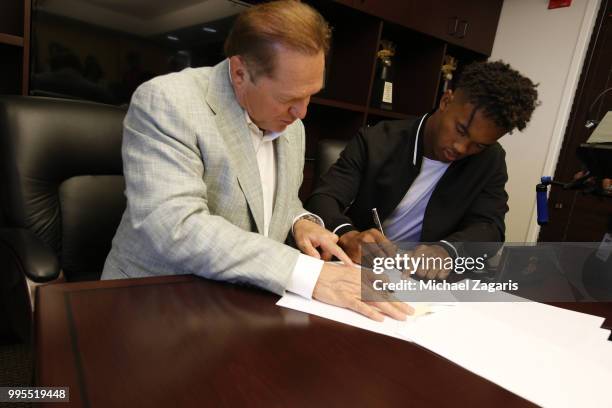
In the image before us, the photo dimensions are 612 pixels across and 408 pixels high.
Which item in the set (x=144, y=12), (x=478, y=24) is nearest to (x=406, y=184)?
(x=144, y=12)

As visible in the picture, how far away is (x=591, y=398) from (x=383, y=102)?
7.58ft

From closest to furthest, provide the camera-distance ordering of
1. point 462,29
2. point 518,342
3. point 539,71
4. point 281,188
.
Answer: point 518,342, point 281,188, point 462,29, point 539,71

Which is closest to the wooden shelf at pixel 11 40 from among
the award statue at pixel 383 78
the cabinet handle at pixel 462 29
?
the award statue at pixel 383 78

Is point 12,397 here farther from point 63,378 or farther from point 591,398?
point 591,398

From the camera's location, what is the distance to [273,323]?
61 centimetres

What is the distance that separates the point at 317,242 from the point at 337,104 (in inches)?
58.9

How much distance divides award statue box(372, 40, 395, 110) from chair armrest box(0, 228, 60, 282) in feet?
6.86

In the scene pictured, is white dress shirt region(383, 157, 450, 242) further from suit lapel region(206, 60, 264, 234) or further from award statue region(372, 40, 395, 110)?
award statue region(372, 40, 395, 110)

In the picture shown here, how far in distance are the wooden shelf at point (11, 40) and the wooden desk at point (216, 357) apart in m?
1.21

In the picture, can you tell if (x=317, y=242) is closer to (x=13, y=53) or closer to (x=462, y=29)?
(x=13, y=53)

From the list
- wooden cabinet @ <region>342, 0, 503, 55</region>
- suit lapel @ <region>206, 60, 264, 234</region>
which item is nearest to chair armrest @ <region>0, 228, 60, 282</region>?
suit lapel @ <region>206, 60, 264, 234</region>

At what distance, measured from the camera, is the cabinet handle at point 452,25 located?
2.67 m

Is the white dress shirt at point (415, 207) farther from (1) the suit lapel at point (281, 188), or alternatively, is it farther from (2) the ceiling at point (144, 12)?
(2) the ceiling at point (144, 12)

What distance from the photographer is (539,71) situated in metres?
2.87
